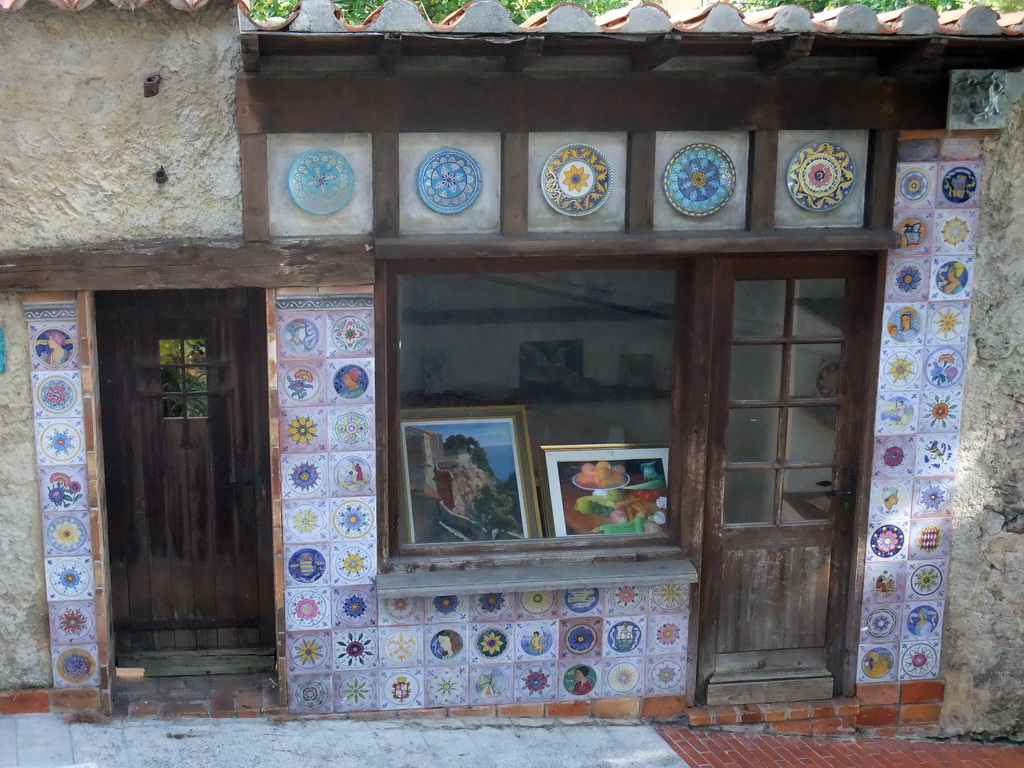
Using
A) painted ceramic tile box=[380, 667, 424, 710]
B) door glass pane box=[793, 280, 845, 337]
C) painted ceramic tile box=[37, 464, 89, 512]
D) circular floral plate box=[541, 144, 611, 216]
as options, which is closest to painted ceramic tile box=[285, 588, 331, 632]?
painted ceramic tile box=[380, 667, 424, 710]

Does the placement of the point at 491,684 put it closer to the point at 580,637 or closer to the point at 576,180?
the point at 580,637

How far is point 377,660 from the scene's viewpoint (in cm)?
496

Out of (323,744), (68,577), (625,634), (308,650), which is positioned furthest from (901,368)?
(68,577)

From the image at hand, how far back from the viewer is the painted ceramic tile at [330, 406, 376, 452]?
473 centimetres

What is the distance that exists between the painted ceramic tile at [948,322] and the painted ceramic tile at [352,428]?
8.98 ft

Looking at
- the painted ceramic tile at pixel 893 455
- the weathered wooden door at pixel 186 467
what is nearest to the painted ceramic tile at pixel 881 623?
the painted ceramic tile at pixel 893 455

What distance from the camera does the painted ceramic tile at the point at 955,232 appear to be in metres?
4.90

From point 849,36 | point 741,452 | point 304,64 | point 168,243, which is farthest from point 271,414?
point 849,36

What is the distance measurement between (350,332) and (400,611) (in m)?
1.37

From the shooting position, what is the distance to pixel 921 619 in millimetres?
5297

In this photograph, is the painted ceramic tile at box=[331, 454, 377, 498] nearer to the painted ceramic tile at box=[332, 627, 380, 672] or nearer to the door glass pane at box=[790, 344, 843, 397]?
the painted ceramic tile at box=[332, 627, 380, 672]

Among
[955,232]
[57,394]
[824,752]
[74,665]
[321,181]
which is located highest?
[321,181]

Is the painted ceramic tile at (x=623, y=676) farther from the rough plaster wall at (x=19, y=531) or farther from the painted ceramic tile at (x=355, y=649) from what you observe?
the rough plaster wall at (x=19, y=531)

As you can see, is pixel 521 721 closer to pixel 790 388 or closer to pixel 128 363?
pixel 790 388
